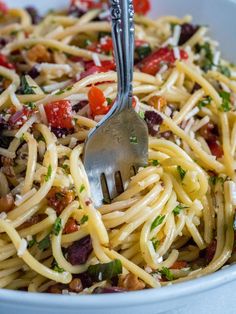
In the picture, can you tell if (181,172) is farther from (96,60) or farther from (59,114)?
(96,60)

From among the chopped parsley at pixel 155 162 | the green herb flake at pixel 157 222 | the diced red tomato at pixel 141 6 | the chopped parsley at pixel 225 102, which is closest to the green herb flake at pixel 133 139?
the chopped parsley at pixel 155 162

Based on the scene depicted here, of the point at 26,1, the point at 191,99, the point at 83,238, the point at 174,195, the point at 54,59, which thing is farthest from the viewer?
the point at 26,1

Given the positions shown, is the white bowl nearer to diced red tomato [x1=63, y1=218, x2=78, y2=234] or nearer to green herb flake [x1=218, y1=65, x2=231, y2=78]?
diced red tomato [x1=63, y1=218, x2=78, y2=234]

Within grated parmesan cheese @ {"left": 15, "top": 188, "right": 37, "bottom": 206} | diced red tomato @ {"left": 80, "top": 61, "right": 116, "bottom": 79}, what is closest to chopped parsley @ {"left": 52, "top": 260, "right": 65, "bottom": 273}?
grated parmesan cheese @ {"left": 15, "top": 188, "right": 37, "bottom": 206}

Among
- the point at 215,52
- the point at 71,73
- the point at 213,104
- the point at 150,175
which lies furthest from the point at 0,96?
the point at 215,52

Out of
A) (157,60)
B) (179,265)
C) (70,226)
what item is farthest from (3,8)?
(179,265)

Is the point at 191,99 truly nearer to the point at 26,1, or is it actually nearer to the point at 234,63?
the point at 234,63

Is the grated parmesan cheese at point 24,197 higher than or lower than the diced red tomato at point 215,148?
higher

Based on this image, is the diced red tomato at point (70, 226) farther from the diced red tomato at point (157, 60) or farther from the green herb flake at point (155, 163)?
the diced red tomato at point (157, 60)
